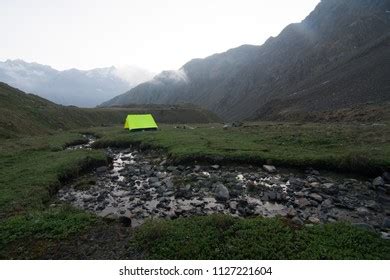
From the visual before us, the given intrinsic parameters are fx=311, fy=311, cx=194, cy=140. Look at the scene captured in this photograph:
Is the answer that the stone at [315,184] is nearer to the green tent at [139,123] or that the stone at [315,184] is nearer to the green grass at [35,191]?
the green grass at [35,191]

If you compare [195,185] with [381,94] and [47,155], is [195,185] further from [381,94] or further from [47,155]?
[381,94]

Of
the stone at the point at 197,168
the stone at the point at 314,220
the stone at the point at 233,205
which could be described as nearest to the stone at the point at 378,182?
the stone at the point at 314,220

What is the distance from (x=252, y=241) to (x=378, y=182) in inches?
434

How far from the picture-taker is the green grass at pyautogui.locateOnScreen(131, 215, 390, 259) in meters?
10.1

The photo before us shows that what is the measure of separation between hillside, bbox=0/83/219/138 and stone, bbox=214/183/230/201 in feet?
124

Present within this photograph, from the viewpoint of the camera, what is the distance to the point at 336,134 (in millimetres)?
30062

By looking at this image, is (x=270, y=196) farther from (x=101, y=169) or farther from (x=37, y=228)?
(x=101, y=169)

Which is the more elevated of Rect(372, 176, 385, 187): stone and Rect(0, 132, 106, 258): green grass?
Rect(0, 132, 106, 258): green grass

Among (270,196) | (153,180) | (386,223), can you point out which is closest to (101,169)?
(153,180)

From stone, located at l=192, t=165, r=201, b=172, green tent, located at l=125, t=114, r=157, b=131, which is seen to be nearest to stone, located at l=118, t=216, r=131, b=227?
stone, located at l=192, t=165, r=201, b=172

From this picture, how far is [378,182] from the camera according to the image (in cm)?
1777

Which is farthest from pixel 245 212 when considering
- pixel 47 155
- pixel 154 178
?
pixel 47 155

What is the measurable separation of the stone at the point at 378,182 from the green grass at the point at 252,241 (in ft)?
24.1

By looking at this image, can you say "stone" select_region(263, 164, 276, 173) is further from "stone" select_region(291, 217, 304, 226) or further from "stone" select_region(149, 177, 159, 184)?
"stone" select_region(291, 217, 304, 226)
